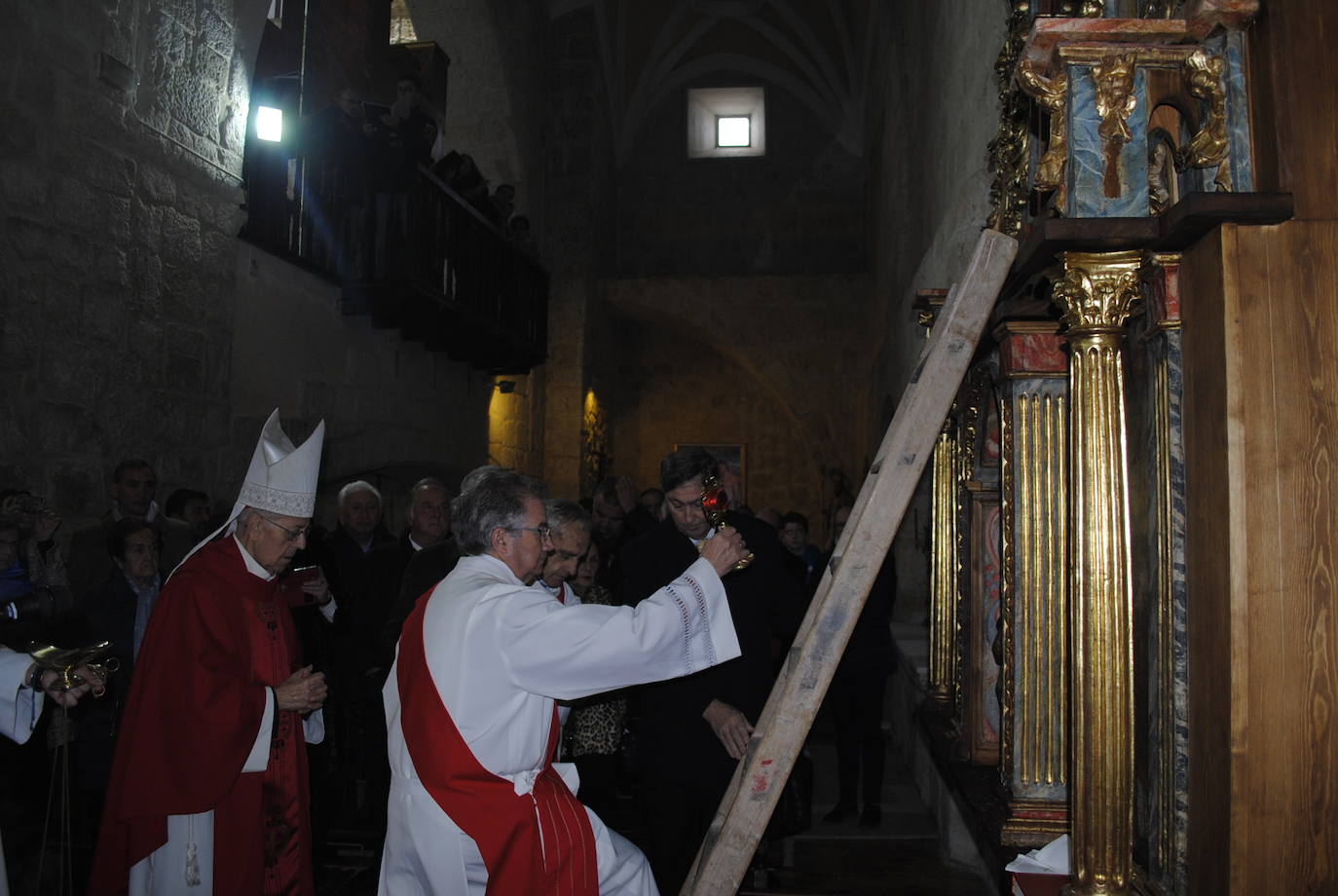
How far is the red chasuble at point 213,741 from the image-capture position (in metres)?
2.56

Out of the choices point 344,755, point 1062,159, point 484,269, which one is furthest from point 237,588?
point 484,269

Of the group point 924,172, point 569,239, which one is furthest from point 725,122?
point 924,172

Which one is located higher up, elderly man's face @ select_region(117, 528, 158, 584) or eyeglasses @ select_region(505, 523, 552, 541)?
eyeglasses @ select_region(505, 523, 552, 541)

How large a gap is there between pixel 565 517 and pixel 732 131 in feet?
46.7

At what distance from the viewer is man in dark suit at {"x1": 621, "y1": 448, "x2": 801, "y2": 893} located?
9.89 ft

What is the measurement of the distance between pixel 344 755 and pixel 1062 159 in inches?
155

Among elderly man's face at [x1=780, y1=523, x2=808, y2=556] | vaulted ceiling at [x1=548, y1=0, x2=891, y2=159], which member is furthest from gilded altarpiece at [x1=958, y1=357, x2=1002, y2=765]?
vaulted ceiling at [x1=548, y1=0, x2=891, y2=159]

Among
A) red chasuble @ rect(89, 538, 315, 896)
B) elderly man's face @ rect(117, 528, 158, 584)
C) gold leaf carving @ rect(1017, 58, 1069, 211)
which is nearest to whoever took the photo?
gold leaf carving @ rect(1017, 58, 1069, 211)

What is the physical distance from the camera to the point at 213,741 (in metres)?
2.62

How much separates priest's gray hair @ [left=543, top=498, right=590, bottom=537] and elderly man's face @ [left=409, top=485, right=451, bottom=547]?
1.86m

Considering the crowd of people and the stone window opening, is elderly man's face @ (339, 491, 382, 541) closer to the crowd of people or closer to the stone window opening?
the crowd of people

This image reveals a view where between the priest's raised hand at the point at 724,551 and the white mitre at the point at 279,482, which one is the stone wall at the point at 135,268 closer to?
the white mitre at the point at 279,482

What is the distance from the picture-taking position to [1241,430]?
181 cm

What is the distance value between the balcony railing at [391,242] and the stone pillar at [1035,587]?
4.81m
